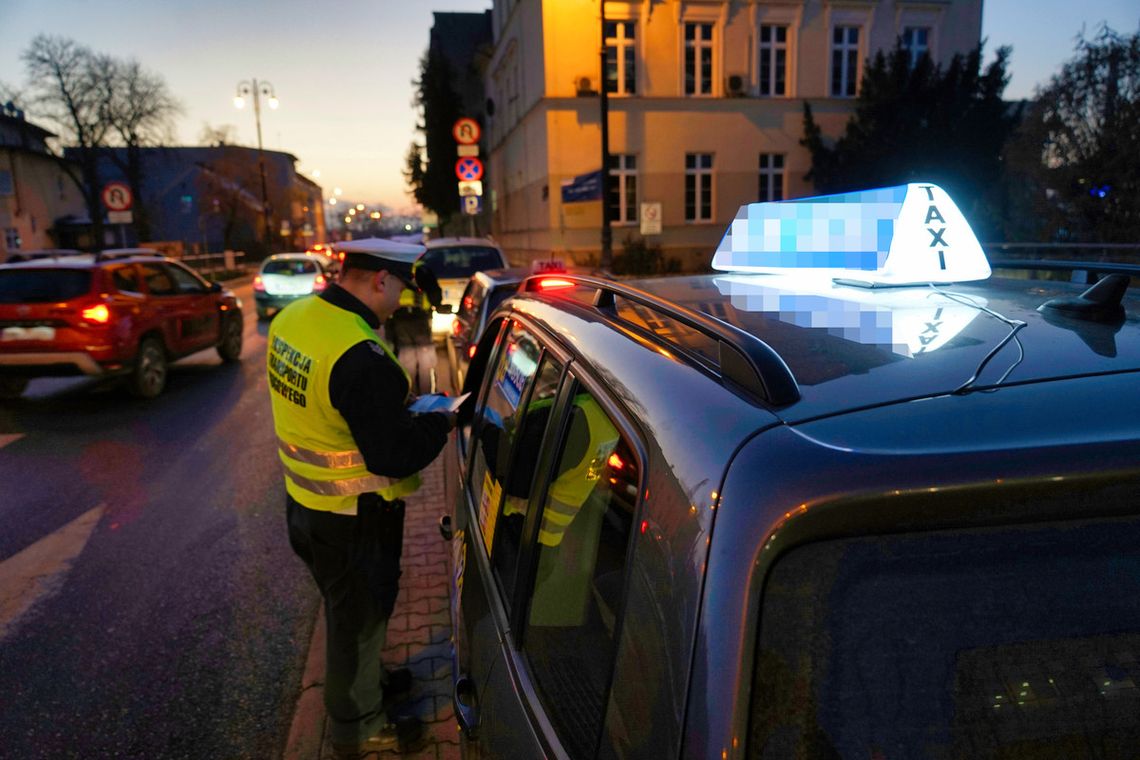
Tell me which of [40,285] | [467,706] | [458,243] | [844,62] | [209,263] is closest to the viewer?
[467,706]

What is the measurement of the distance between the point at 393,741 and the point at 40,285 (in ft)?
29.4

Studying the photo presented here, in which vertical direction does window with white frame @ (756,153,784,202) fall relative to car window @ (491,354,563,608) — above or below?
above

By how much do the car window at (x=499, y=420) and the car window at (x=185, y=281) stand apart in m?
10.2

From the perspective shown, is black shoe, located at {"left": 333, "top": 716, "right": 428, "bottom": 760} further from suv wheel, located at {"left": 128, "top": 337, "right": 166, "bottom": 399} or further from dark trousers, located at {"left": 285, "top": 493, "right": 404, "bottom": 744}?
suv wheel, located at {"left": 128, "top": 337, "right": 166, "bottom": 399}

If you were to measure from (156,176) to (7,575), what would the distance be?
84562 mm

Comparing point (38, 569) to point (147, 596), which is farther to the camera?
point (38, 569)

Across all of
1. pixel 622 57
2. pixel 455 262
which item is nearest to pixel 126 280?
pixel 455 262

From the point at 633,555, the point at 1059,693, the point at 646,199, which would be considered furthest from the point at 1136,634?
the point at 646,199

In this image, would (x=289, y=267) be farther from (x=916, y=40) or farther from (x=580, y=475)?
(x=916, y=40)

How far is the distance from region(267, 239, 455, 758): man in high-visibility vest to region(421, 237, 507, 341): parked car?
29.7ft

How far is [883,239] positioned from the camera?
1920mm

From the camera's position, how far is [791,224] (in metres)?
2.25

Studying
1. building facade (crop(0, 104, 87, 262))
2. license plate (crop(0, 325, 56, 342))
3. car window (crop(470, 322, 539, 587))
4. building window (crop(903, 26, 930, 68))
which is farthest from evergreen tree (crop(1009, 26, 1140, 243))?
building facade (crop(0, 104, 87, 262))

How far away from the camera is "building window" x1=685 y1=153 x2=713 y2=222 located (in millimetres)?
29188
